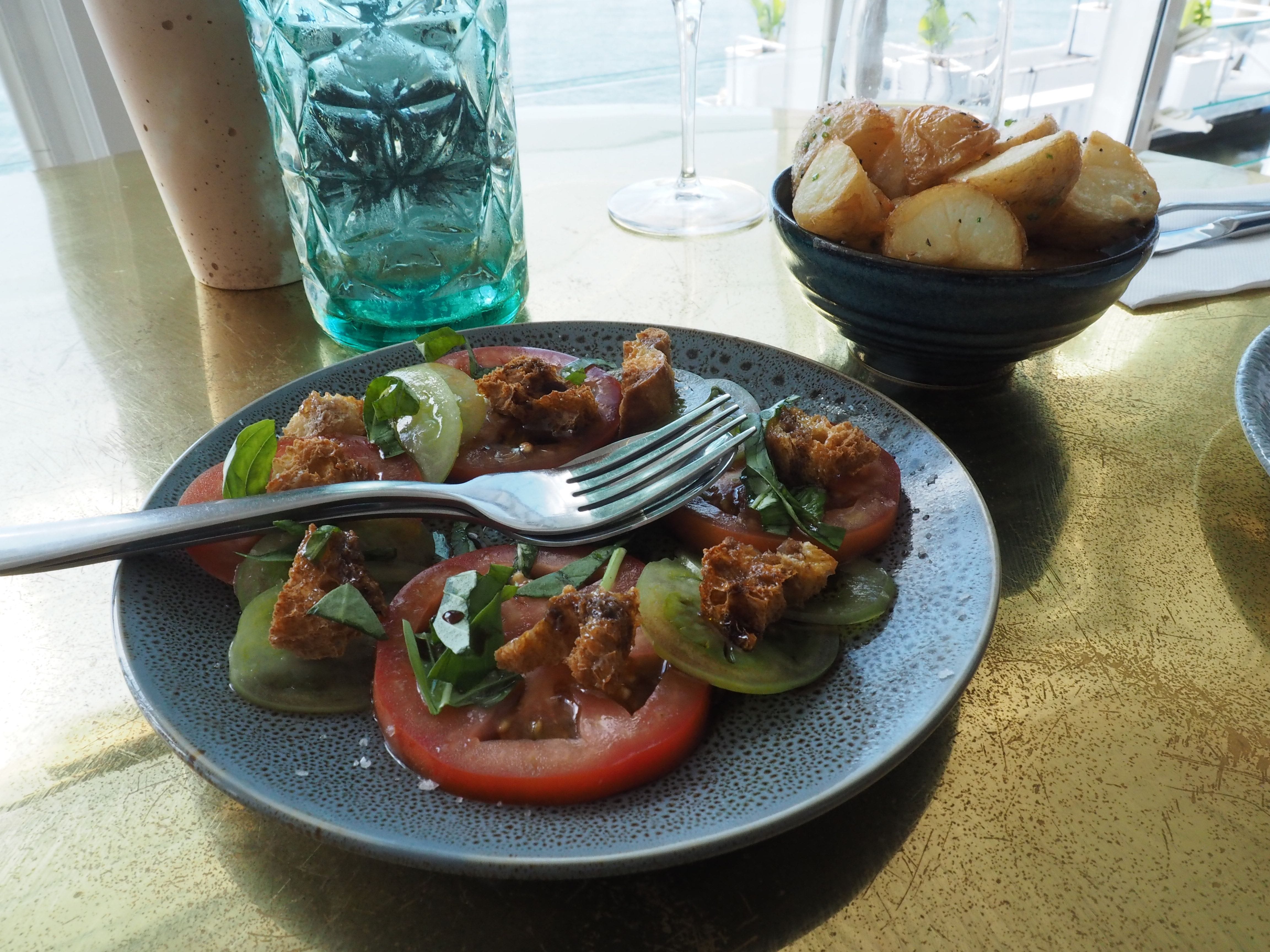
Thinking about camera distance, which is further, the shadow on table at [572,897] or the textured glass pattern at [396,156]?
the textured glass pattern at [396,156]

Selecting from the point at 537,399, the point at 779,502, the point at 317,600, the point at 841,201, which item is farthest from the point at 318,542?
the point at 841,201

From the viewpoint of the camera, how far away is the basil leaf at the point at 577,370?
96cm

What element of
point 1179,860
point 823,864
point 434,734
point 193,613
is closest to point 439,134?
point 193,613

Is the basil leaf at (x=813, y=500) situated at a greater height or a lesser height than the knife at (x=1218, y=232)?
greater

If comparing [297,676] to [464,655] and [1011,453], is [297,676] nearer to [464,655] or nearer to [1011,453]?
[464,655]

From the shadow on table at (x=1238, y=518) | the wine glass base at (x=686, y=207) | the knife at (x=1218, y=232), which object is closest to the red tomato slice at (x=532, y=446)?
the shadow on table at (x=1238, y=518)

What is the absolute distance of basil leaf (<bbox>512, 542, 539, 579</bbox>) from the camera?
769mm

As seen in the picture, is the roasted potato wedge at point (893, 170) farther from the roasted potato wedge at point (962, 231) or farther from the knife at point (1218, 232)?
the knife at point (1218, 232)

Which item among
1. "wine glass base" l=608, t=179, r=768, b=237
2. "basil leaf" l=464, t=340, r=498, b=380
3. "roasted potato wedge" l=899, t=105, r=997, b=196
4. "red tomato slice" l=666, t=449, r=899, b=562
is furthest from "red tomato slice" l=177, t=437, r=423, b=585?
"wine glass base" l=608, t=179, r=768, b=237

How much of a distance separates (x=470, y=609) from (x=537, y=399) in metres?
0.27

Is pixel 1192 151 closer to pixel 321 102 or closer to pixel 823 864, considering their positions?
pixel 321 102

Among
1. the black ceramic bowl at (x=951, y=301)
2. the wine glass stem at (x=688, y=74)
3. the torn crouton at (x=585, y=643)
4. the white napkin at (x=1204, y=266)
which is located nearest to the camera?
the torn crouton at (x=585, y=643)

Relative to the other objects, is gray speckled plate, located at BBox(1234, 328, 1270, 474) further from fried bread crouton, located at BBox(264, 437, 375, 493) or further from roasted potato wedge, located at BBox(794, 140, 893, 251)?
fried bread crouton, located at BBox(264, 437, 375, 493)

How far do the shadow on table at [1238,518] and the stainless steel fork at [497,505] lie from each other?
475 millimetres
